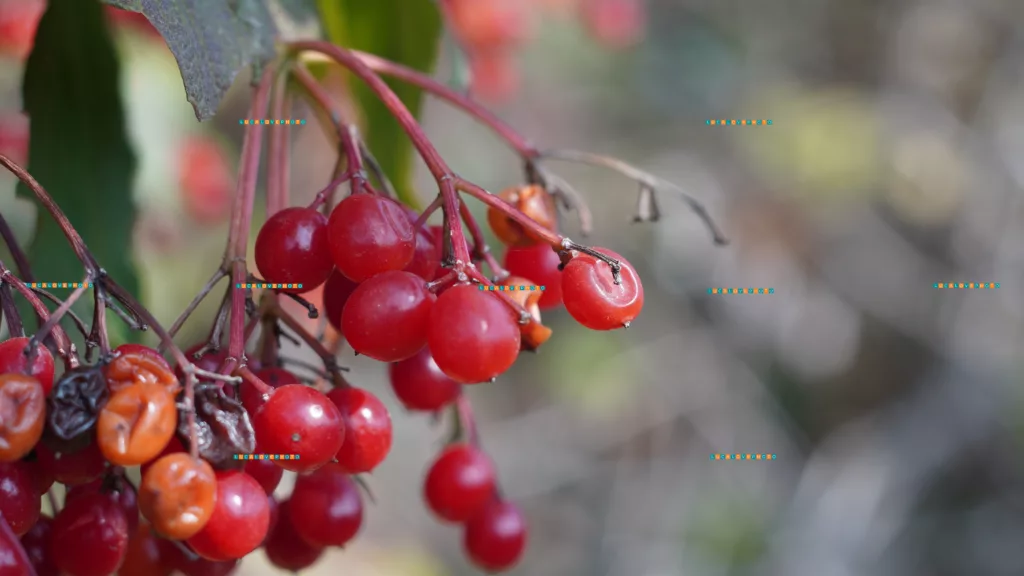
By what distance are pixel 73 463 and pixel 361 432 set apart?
0.60 ft

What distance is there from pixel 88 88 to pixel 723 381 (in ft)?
10.2

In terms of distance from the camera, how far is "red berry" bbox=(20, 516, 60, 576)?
2.02 feet

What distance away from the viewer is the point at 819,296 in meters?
3.82

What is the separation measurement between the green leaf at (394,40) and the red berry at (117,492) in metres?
0.56

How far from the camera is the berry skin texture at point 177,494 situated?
1.63ft

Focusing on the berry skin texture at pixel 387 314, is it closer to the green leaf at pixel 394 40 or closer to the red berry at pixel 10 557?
the red berry at pixel 10 557

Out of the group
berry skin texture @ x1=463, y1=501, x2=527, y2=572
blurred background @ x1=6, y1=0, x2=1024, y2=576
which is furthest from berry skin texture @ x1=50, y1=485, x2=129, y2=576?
blurred background @ x1=6, y1=0, x2=1024, y2=576

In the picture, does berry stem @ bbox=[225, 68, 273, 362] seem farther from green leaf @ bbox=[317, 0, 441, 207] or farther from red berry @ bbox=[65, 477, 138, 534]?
green leaf @ bbox=[317, 0, 441, 207]

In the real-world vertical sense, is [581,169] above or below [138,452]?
below

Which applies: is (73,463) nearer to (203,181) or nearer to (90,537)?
(90,537)

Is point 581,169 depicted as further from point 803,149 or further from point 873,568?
point 873,568

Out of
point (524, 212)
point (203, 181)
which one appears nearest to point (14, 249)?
point (524, 212)

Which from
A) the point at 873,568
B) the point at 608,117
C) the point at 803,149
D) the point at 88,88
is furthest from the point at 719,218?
the point at 88,88

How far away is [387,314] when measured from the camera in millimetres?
561
